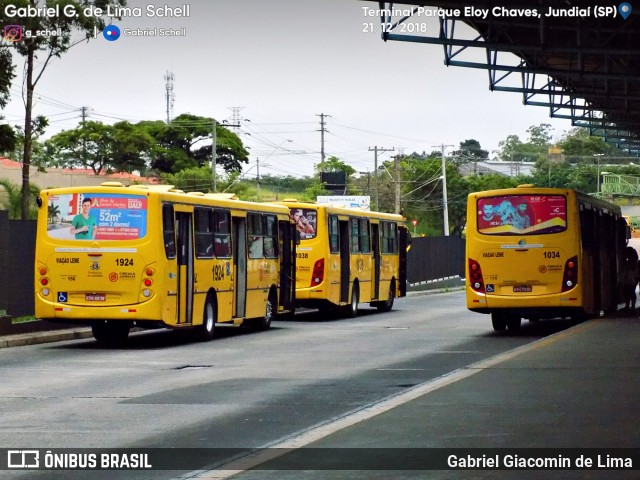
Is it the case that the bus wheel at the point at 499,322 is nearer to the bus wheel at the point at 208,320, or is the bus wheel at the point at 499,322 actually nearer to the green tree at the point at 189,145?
the bus wheel at the point at 208,320

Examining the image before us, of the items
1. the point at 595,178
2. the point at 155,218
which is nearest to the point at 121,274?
the point at 155,218

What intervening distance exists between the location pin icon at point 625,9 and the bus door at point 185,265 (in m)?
10.2

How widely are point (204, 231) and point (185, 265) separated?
1.36m

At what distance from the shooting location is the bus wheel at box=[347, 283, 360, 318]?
36531 millimetres

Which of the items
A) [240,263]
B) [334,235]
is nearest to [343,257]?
[334,235]

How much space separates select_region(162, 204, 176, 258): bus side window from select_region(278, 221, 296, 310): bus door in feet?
24.2

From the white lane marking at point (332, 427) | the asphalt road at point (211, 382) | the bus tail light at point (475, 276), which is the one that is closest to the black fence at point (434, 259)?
the asphalt road at point (211, 382)

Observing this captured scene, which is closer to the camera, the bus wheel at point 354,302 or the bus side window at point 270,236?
the bus side window at point 270,236

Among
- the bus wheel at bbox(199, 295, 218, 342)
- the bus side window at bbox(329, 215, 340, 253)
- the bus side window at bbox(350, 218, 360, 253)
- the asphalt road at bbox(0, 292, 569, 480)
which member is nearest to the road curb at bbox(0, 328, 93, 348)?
the asphalt road at bbox(0, 292, 569, 480)

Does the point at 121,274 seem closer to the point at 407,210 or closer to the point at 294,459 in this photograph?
the point at 294,459

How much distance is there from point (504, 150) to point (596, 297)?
156849mm

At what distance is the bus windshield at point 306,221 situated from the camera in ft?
112

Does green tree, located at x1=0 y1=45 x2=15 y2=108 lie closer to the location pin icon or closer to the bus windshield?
the bus windshield

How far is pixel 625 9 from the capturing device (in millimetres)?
28797
